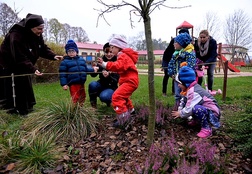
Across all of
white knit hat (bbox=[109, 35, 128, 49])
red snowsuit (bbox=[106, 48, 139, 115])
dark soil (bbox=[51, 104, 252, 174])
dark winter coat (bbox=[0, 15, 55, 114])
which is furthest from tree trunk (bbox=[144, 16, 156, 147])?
dark winter coat (bbox=[0, 15, 55, 114])

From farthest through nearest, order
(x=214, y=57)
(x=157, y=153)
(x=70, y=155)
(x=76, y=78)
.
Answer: (x=214, y=57) → (x=76, y=78) → (x=70, y=155) → (x=157, y=153)

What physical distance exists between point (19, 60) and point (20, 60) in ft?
0.07

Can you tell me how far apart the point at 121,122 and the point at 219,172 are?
4.93 ft

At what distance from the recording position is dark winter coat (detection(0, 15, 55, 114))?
4059 millimetres

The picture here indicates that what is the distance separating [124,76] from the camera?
3457mm

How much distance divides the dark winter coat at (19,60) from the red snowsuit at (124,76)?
5.90 ft

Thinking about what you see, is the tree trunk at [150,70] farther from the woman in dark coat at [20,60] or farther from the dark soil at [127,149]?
the woman in dark coat at [20,60]

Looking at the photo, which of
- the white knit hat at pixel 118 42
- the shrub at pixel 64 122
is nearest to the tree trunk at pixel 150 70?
the shrub at pixel 64 122

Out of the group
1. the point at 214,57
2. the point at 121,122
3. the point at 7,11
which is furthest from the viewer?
the point at 7,11

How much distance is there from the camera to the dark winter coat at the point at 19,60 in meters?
4.06

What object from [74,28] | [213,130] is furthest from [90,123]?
[74,28]

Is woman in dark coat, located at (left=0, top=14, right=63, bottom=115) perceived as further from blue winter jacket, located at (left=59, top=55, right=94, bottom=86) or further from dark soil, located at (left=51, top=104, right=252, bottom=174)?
dark soil, located at (left=51, top=104, right=252, bottom=174)

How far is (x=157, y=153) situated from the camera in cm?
217

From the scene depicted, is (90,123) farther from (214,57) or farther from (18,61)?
(214,57)
